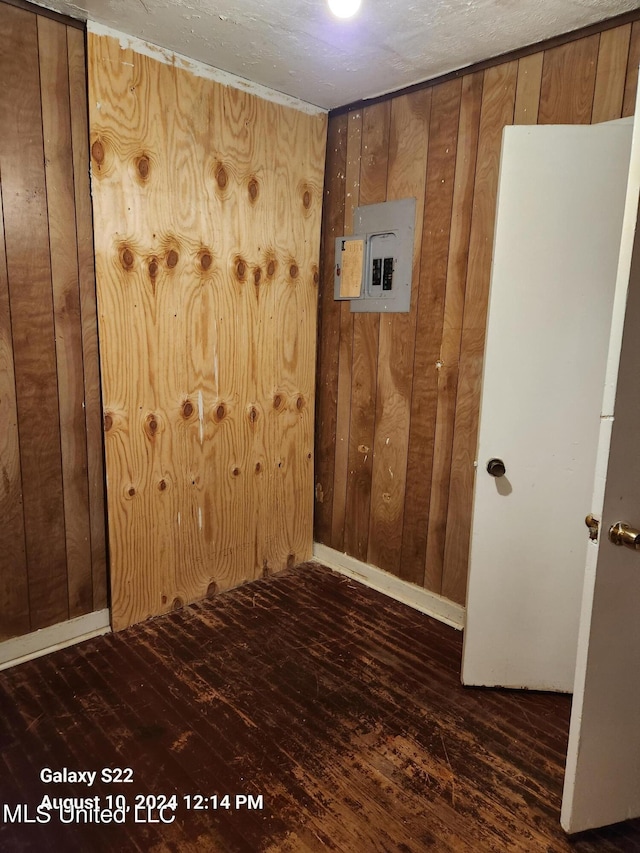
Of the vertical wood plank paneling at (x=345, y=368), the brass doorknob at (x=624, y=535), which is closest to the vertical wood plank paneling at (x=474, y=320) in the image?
the vertical wood plank paneling at (x=345, y=368)

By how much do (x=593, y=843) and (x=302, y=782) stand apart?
2.60ft

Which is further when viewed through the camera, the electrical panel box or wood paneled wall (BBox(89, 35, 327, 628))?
the electrical panel box

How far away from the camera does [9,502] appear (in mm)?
2074

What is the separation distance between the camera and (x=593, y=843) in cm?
147

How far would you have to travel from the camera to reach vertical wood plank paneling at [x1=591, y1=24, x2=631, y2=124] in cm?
185

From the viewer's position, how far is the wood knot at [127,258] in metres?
2.18

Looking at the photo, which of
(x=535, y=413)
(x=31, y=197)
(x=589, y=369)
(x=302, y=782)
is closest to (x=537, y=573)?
(x=535, y=413)

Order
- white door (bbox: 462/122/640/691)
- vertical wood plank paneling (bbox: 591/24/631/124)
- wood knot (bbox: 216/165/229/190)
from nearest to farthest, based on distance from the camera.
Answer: white door (bbox: 462/122/640/691) < vertical wood plank paneling (bbox: 591/24/631/124) < wood knot (bbox: 216/165/229/190)

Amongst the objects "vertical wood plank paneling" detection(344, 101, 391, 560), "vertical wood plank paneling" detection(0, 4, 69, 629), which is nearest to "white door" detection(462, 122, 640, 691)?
"vertical wood plank paneling" detection(344, 101, 391, 560)

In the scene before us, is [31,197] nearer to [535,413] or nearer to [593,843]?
[535,413]

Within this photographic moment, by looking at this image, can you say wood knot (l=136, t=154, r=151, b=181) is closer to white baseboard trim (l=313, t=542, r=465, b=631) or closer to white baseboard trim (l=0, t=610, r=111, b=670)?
white baseboard trim (l=0, t=610, r=111, b=670)

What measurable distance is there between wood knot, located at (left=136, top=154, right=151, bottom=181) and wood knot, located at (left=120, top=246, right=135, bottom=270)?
0.29 metres

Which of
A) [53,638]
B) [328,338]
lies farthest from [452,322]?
[53,638]

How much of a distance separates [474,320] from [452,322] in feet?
0.36
